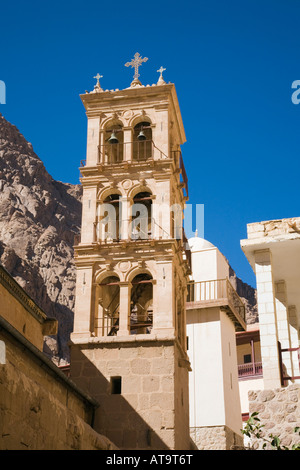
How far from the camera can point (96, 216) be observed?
24.2m

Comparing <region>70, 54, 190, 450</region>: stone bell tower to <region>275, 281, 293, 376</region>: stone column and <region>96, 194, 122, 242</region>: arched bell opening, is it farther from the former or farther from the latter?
<region>275, 281, 293, 376</region>: stone column

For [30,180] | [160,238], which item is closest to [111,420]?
[160,238]

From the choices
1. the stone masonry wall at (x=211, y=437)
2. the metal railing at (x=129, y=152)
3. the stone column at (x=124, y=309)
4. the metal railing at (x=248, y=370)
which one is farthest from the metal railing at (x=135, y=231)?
the metal railing at (x=248, y=370)

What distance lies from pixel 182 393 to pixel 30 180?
2555 inches

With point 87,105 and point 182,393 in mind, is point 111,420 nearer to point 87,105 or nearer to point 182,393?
point 182,393

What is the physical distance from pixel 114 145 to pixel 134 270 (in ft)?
17.4

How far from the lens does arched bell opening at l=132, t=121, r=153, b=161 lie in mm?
25391

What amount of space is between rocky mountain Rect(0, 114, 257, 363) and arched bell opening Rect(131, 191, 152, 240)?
37.3 metres

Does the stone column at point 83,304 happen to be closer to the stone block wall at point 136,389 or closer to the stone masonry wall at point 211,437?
the stone block wall at point 136,389

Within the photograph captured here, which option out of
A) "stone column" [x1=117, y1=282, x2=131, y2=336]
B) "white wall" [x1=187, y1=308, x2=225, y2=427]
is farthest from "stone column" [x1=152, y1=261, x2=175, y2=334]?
"white wall" [x1=187, y1=308, x2=225, y2=427]

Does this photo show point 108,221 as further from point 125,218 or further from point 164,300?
point 164,300

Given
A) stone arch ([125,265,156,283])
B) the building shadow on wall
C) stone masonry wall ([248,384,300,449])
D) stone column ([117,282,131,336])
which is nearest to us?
stone masonry wall ([248,384,300,449])

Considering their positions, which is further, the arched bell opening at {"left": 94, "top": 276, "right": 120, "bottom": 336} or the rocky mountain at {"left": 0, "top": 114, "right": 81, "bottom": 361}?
the rocky mountain at {"left": 0, "top": 114, "right": 81, "bottom": 361}

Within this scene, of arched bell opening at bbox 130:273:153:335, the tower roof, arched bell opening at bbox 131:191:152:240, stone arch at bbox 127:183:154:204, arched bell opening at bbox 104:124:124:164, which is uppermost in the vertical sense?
the tower roof
